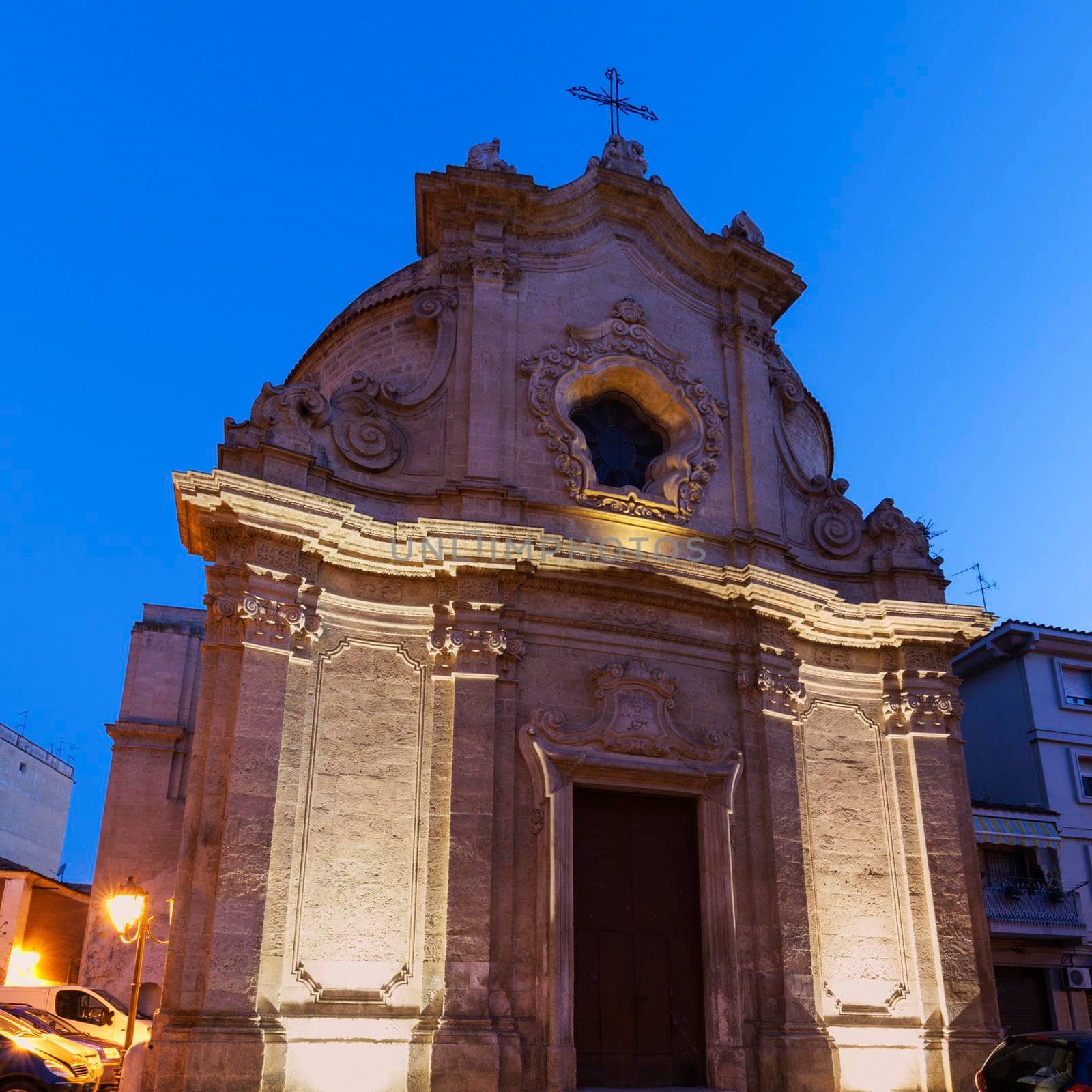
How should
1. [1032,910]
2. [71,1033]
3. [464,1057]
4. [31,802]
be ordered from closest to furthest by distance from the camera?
[464,1057], [71,1033], [1032,910], [31,802]

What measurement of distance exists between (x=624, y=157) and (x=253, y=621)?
32.4ft

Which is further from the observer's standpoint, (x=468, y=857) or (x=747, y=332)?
(x=747, y=332)

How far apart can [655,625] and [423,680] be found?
3221 mm

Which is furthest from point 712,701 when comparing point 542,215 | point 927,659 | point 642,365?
→ point 542,215

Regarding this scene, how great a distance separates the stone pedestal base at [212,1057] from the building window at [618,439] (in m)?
8.45

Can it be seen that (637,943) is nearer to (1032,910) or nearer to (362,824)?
(362,824)

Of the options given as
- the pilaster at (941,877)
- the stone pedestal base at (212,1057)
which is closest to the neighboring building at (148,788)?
the stone pedestal base at (212,1057)

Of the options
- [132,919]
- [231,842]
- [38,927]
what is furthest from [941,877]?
[38,927]

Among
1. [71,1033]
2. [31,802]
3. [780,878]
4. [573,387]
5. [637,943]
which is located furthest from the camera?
[31,802]

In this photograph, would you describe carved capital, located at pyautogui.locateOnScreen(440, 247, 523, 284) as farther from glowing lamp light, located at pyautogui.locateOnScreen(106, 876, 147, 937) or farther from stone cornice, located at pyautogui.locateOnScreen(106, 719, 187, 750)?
stone cornice, located at pyautogui.locateOnScreen(106, 719, 187, 750)

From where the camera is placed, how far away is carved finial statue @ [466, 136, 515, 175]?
1655 cm

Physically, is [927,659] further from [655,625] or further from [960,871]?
[655,625]

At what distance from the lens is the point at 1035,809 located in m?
22.8

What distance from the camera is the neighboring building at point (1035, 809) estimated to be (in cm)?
2170
